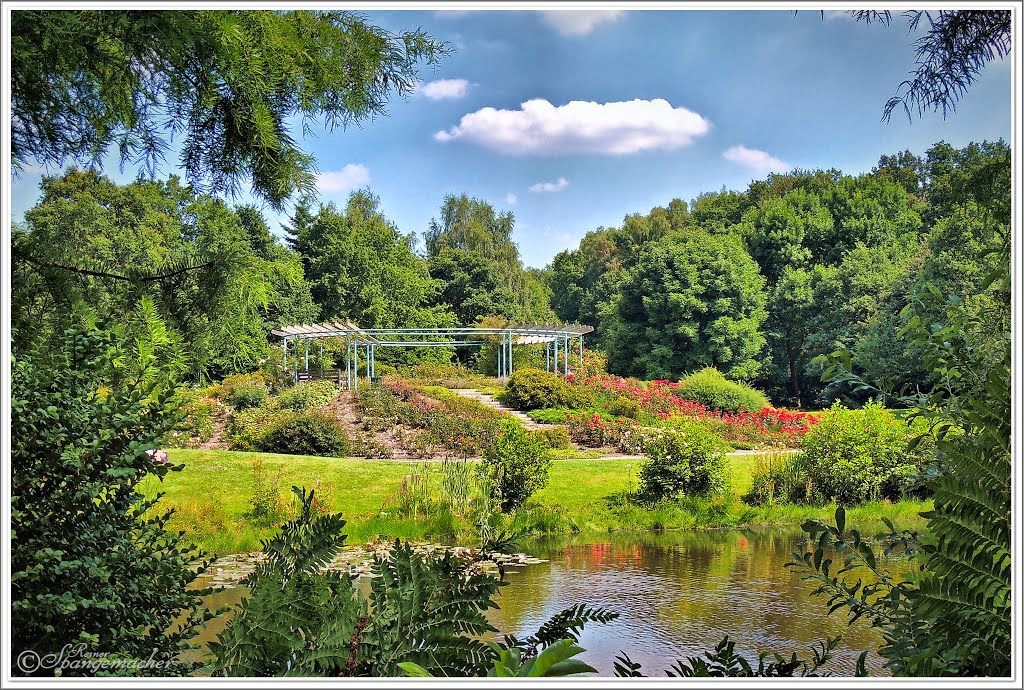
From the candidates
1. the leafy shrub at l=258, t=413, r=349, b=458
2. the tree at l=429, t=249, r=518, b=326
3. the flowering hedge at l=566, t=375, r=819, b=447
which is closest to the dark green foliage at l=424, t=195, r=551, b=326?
the tree at l=429, t=249, r=518, b=326

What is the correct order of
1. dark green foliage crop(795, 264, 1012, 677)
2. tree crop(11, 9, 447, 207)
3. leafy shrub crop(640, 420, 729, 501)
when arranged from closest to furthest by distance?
dark green foliage crop(795, 264, 1012, 677), tree crop(11, 9, 447, 207), leafy shrub crop(640, 420, 729, 501)

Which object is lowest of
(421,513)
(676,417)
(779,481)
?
(421,513)

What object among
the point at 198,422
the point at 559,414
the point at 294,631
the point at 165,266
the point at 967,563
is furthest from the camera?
the point at 559,414

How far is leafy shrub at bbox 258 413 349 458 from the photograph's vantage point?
4293mm

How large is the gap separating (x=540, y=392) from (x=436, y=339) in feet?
2.32

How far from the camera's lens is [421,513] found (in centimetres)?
404

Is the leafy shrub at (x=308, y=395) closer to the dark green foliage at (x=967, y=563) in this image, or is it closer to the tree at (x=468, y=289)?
the tree at (x=468, y=289)

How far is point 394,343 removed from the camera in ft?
13.6

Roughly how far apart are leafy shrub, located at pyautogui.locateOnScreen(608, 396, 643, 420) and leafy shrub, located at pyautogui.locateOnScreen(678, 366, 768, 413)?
0.25 meters

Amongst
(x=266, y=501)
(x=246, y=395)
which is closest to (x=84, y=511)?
(x=266, y=501)

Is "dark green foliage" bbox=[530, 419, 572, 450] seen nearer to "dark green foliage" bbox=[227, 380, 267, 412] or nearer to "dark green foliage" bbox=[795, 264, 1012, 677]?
"dark green foliage" bbox=[227, 380, 267, 412]

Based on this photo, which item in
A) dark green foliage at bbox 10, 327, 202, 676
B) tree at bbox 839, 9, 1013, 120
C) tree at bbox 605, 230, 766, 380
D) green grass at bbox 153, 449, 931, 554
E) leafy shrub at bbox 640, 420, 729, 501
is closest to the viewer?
dark green foliage at bbox 10, 327, 202, 676

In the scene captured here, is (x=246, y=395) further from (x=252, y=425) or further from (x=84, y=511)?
(x=84, y=511)

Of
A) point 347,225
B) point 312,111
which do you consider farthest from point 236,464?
point 312,111
